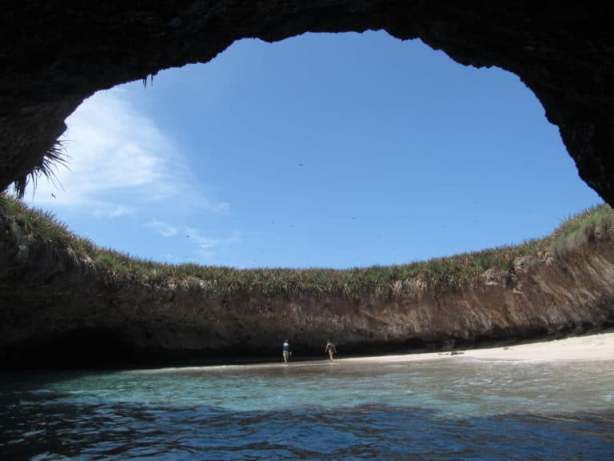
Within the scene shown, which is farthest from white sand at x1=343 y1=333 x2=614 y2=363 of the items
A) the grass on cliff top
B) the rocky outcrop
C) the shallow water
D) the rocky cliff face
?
the rocky outcrop

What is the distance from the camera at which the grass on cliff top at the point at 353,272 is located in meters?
18.2

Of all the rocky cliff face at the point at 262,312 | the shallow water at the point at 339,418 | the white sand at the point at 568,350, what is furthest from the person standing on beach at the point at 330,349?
the shallow water at the point at 339,418

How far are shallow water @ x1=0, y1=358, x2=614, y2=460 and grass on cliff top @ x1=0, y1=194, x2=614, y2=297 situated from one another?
7.19 metres

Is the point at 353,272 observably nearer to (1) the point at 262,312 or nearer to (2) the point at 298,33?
(1) the point at 262,312

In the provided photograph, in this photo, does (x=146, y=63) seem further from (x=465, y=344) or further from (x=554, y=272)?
(x=465, y=344)

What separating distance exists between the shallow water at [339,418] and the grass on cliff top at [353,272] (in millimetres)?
7186

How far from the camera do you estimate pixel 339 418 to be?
721 centimetres

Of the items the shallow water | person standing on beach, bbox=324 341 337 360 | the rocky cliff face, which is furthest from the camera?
person standing on beach, bbox=324 341 337 360

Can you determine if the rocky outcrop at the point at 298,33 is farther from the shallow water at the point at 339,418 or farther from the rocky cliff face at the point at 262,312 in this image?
the rocky cliff face at the point at 262,312

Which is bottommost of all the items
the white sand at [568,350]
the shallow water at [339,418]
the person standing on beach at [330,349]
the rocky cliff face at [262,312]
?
the shallow water at [339,418]

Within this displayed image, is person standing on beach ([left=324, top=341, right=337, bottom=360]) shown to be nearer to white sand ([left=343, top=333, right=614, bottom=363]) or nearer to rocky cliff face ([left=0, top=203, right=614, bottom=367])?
rocky cliff face ([left=0, top=203, right=614, bottom=367])

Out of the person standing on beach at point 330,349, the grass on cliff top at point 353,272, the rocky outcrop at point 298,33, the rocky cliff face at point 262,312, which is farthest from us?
the person standing on beach at point 330,349

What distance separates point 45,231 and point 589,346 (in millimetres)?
17468

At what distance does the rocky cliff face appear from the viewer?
17.1m
